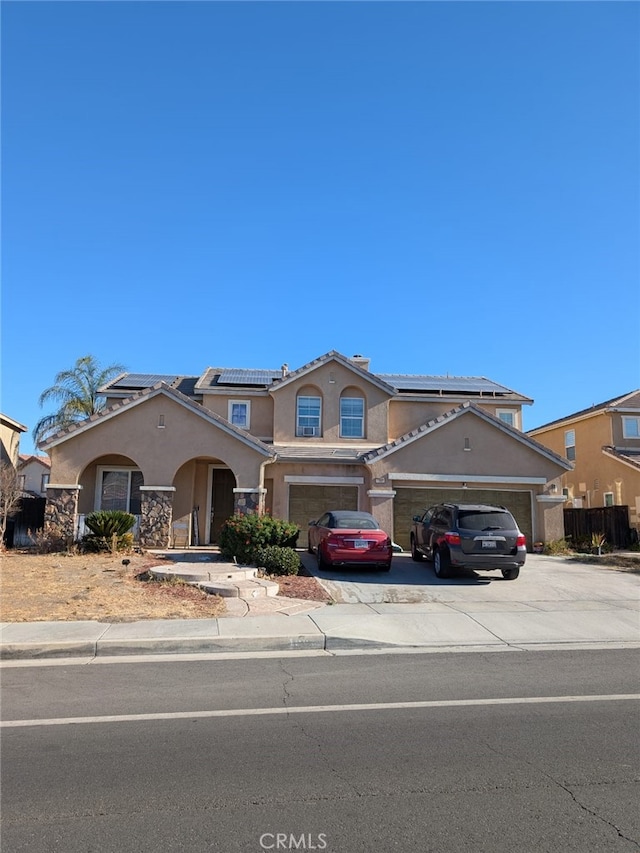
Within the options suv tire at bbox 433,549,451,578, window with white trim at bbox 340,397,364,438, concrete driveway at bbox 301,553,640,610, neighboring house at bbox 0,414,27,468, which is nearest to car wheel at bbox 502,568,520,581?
concrete driveway at bbox 301,553,640,610

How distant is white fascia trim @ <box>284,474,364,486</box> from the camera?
2238cm

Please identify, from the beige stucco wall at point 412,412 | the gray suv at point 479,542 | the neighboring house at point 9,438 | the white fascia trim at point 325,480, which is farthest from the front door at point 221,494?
the gray suv at point 479,542

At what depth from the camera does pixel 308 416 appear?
2459cm

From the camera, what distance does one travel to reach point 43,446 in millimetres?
19953

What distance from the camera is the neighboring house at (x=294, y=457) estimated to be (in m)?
20.3

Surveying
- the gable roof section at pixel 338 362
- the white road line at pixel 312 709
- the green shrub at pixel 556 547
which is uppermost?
the gable roof section at pixel 338 362

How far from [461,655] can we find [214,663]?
337cm

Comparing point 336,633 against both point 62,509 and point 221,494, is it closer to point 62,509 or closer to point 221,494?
point 62,509

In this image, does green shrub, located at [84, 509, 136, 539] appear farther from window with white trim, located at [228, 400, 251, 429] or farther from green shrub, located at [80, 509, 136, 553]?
window with white trim, located at [228, 400, 251, 429]

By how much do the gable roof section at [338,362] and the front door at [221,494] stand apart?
390cm

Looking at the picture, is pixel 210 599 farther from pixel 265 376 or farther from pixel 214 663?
pixel 265 376

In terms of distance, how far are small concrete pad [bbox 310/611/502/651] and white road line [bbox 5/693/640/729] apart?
108 inches

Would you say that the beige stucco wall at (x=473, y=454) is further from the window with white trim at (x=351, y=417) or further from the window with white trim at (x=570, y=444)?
the window with white trim at (x=570, y=444)

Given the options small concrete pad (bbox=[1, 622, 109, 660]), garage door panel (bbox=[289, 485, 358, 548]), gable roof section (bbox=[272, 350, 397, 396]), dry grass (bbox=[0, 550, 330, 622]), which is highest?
gable roof section (bbox=[272, 350, 397, 396])
